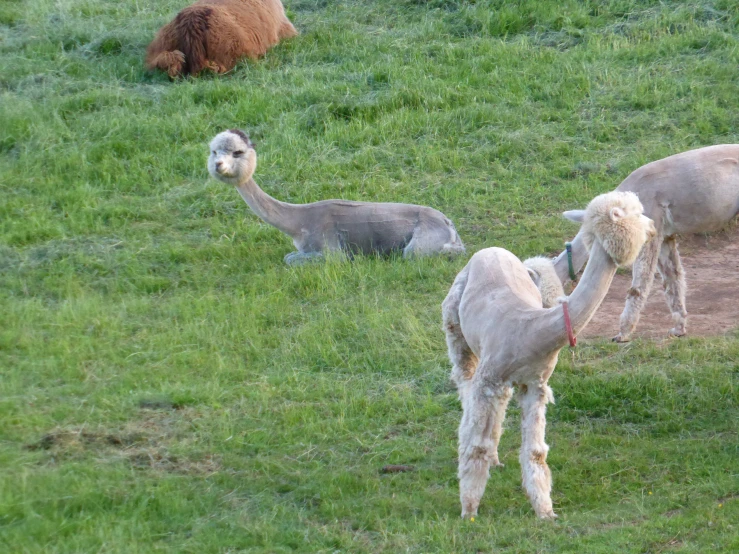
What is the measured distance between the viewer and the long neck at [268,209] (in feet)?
31.0

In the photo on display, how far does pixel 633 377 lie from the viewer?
22.8ft

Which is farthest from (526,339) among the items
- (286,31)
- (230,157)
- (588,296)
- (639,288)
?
(286,31)

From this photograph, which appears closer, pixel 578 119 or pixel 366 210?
pixel 366 210

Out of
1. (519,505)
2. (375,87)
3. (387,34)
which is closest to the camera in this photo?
(519,505)

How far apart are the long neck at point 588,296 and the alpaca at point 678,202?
3.00m

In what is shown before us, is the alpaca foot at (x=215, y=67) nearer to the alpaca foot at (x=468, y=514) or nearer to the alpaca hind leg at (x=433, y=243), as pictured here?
the alpaca hind leg at (x=433, y=243)

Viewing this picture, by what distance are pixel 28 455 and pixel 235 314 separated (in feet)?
8.52

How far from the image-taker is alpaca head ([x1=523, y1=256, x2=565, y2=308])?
6.24m

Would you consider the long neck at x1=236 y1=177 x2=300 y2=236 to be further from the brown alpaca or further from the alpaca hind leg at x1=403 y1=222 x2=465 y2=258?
the brown alpaca

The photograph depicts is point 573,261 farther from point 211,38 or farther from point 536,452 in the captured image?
point 211,38

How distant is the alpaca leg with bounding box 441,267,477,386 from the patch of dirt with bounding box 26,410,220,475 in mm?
1525

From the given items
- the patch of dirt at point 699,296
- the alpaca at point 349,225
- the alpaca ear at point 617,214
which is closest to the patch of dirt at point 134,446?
the alpaca ear at point 617,214

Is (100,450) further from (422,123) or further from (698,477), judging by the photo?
(422,123)

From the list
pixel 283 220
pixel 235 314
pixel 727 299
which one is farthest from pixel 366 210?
pixel 727 299
